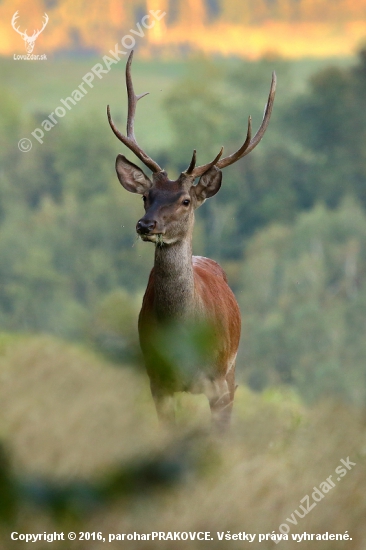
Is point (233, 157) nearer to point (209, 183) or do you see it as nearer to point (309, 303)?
point (209, 183)

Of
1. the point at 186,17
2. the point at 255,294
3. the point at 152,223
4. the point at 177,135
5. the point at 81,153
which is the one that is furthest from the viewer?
the point at 186,17

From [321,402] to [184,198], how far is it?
1692 mm

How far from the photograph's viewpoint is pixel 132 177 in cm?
728

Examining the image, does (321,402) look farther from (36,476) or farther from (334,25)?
(334,25)

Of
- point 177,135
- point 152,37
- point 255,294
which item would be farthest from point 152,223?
point 152,37

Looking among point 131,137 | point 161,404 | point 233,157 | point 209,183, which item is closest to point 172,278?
point 209,183

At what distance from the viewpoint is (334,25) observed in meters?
98.2

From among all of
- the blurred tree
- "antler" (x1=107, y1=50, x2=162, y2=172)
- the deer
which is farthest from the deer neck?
the blurred tree

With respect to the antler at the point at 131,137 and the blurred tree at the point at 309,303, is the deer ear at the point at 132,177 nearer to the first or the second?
the antler at the point at 131,137

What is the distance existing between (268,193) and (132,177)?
59655 millimetres

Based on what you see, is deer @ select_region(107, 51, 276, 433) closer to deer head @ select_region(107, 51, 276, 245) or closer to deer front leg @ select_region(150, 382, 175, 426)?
deer head @ select_region(107, 51, 276, 245)

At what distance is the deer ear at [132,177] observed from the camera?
7199 mm

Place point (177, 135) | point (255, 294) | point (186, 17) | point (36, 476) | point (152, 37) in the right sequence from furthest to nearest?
point (186, 17)
point (152, 37)
point (177, 135)
point (255, 294)
point (36, 476)

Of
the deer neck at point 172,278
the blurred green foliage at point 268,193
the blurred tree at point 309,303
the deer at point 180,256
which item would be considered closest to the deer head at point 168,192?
the deer at point 180,256
